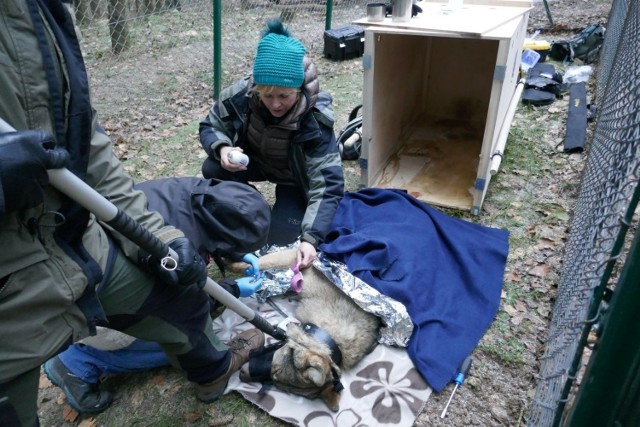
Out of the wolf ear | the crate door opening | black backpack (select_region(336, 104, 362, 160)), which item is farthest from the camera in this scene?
black backpack (select_region(336, 104, 362, 160))

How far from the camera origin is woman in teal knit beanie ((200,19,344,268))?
2.82 meters

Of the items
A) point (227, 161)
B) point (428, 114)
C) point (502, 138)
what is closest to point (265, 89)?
point (227, 161)

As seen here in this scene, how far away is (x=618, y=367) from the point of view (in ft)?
4.12

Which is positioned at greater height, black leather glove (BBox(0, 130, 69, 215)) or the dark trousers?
black leather glove (BBox(0, 130, 69, 215))

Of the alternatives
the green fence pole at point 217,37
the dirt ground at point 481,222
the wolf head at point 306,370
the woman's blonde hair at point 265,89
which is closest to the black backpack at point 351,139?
the dirt ground at point 481,222

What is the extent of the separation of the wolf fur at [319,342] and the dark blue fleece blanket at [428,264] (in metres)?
0.23

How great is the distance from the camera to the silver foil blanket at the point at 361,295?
2732mm

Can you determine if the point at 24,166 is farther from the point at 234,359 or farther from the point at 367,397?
the point at 367,397

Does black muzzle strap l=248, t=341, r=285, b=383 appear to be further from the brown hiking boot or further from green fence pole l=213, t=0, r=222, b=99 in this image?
green fence pole l=213, t=0, r=222, b=99

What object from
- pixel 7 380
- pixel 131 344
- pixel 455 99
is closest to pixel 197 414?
pixel 131 344

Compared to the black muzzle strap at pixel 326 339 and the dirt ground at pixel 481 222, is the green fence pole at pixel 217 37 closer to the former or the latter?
the dirt ground at pixel 481 222

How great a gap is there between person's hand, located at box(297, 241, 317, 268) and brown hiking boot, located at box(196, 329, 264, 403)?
0.52 metres

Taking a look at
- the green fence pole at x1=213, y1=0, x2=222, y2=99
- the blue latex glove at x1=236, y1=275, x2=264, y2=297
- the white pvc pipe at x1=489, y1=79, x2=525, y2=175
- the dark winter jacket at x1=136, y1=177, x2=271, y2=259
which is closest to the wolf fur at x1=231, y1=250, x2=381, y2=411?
the blue latex glove at x1=236, y1=275, x2=264, y2=297

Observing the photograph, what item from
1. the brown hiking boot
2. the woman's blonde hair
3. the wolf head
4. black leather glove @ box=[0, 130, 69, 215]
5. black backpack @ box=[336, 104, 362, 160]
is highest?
black leather glove @ box=[0, 130, 69, 215]
